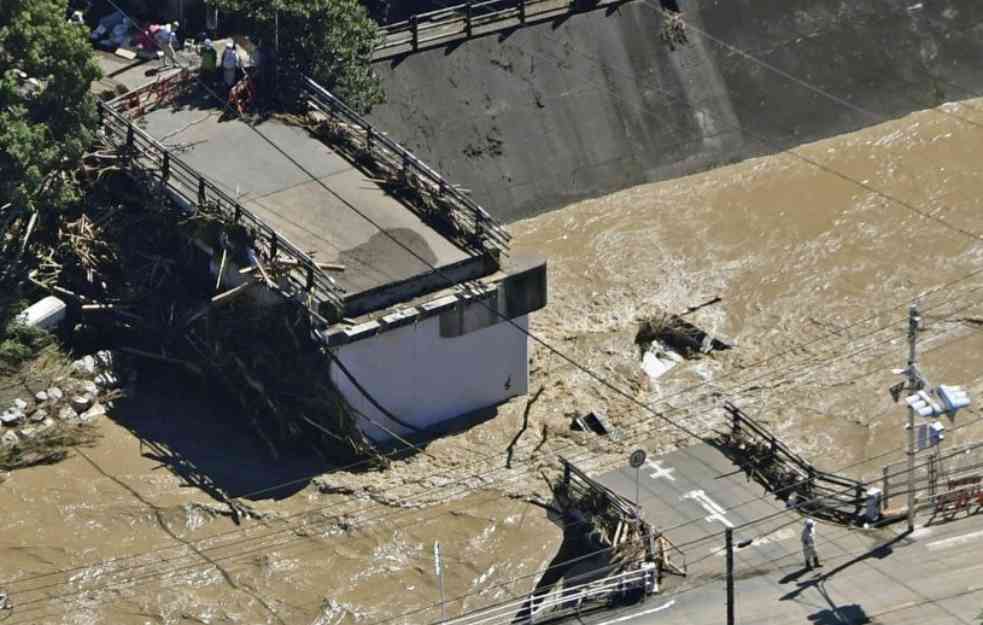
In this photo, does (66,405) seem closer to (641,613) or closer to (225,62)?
(225,62)

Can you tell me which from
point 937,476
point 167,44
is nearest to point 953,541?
point 937,476

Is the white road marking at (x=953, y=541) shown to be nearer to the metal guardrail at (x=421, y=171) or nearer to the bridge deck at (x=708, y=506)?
the bridge deck at (x=708, y=506)

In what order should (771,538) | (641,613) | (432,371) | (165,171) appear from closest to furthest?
(641,613), (771,538), (432,371), (165,171)

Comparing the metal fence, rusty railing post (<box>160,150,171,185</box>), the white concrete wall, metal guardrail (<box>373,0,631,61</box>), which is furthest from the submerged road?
metal guardrail (<box>373,0,631,61</box>)

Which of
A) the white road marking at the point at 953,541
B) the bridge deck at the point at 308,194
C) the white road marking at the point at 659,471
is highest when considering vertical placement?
the bridge deck at the point at 308,194

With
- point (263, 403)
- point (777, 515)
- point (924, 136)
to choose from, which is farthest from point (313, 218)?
point (924, 136)

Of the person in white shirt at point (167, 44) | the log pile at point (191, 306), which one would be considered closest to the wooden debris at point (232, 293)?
the log pile at point (191, 306)

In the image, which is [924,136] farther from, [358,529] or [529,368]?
[358,529]

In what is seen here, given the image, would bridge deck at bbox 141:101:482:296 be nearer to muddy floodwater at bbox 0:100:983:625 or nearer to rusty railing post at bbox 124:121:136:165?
rusty railing post at bbox 124:121:136:165
